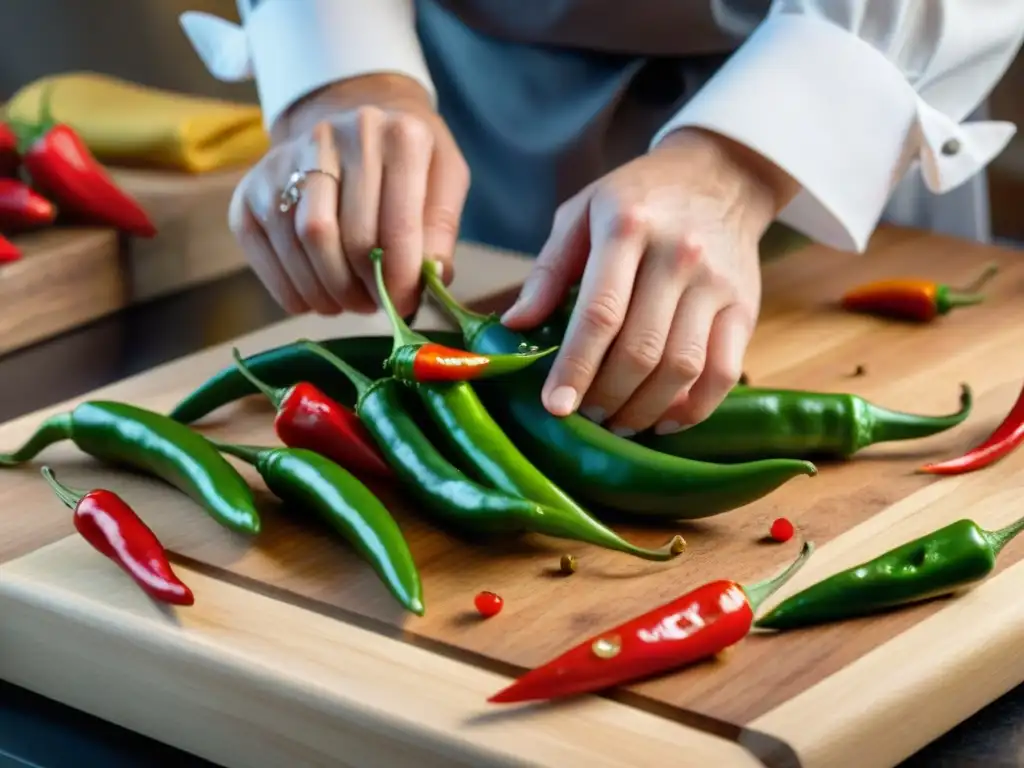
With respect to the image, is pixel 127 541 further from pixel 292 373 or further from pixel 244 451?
pixel 292 373

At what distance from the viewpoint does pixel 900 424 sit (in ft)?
4.23

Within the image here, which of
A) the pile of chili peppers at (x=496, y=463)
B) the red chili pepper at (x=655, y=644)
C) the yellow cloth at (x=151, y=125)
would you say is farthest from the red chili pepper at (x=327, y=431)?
the yellow cloth at (x=151, y=125)

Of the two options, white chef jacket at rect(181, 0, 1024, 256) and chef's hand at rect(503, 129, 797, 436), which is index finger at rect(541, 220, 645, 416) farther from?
white chef jacket at rect(181, 0, 1024, 256)

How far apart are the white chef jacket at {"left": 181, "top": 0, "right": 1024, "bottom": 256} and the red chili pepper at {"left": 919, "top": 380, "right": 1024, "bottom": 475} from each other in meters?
0.28

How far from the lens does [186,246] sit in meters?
1.88

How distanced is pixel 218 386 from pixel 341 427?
0.66 ft

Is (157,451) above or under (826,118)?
under

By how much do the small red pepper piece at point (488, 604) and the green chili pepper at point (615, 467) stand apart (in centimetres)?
17

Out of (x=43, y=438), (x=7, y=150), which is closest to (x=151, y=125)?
(x=7, y=150)

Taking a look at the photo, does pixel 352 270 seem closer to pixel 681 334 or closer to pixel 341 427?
pixel 341 427

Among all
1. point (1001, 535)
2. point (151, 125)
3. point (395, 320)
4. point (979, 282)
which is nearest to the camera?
point (1001, 535)

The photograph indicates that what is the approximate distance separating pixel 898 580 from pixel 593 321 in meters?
0.31

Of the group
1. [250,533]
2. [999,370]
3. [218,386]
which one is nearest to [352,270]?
[218,386]

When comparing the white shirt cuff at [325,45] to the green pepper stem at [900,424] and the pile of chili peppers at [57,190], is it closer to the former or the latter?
the pile of chili peppers at [57,190]
